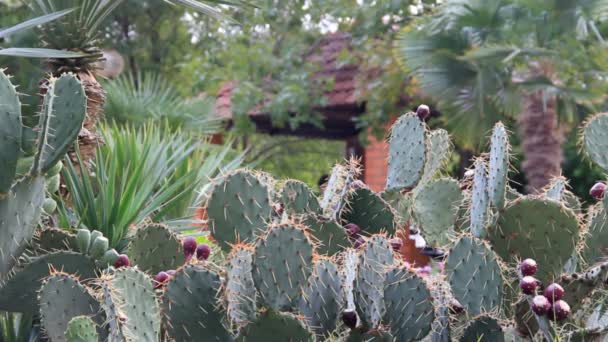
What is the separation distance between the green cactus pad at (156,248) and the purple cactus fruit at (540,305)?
1054 mm

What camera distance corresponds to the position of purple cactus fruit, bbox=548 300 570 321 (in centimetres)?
195

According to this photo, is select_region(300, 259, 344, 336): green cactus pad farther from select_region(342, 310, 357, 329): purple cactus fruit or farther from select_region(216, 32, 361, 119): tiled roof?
select_region(216, 32, 361, 119): tiled roof

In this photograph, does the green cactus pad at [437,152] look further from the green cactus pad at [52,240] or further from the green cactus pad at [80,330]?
the green cactus pad at [80,330]

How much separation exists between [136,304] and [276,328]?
36cm

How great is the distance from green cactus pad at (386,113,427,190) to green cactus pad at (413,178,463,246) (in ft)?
0.33

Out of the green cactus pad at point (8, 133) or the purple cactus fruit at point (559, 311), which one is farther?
the green cactus pad at point (8, 133)

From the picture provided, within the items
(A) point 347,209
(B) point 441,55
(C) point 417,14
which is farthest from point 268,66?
(A) point 347,209

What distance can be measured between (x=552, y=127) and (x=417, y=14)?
7.78 ft

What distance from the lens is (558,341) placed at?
190 cm

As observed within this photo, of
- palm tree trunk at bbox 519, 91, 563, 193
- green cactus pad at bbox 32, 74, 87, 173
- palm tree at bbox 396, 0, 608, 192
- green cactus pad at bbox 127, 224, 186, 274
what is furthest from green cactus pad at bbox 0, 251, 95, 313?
palm tree trunk at bbox 519, 91, 563, 193

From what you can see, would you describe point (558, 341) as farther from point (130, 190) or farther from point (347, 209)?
point (130, 190)

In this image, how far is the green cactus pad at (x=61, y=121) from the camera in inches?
97.4

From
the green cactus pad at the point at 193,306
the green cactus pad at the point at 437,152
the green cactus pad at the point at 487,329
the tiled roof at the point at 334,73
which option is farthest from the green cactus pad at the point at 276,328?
the tiled roof at the point at 334,73

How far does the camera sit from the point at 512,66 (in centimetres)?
845
